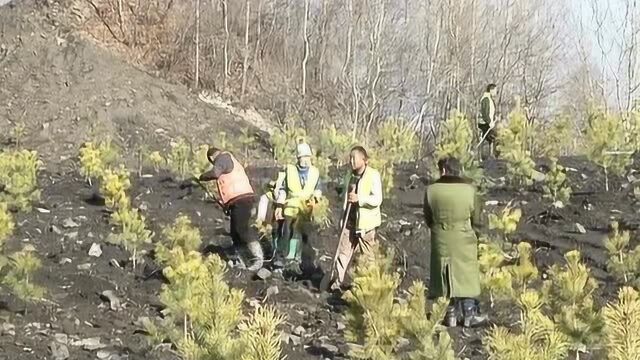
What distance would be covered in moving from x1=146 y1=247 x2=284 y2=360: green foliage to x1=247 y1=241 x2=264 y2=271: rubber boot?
236 centimetres

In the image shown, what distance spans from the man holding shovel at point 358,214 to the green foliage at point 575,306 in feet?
6.50

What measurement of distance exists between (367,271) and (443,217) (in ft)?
7.12

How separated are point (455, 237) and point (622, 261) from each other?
1.94 meters

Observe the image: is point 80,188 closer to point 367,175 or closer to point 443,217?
point 367,175

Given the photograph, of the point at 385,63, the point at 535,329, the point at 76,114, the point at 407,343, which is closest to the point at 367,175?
the point at 407,343

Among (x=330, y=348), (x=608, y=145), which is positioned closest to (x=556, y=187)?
(x=608, y=145)

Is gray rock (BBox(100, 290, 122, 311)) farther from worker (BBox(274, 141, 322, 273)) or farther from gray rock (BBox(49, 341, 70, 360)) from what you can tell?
worker (BBox(274, 141, 322, 273))

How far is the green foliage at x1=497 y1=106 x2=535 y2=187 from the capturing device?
13.1 metres

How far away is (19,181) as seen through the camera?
39.8 feet

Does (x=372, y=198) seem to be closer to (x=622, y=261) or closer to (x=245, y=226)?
(x=245, y=226)

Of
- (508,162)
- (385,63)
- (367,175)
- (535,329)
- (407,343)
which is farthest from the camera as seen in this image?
(385,63)

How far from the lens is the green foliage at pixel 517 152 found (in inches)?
515

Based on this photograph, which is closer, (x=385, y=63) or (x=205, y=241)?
(x=205, y=241)

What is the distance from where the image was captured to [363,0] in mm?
31453
